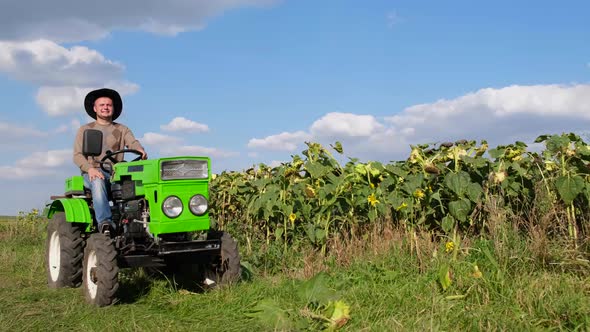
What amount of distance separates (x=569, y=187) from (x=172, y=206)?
3.58 metres

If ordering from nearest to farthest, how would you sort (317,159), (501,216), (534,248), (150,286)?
(534,248) → (501,216) → (150,286) → (317,159)

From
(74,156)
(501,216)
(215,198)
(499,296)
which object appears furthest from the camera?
(215,198)

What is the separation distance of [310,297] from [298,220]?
306cm

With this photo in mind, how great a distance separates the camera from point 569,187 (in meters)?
5.36

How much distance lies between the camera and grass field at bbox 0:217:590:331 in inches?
163

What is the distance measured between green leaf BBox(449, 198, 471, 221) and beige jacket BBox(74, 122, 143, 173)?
138 inches

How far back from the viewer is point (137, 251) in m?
5.75

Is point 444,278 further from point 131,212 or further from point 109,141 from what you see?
point 109,141

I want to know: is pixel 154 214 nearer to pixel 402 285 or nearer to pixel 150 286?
pixel 150 286

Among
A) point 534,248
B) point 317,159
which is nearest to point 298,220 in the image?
point 317,159

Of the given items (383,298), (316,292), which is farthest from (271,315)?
(383,298)

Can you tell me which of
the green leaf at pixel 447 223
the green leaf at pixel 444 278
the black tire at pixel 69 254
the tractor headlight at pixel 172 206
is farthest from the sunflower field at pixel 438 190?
the black tire at pixel 69 254

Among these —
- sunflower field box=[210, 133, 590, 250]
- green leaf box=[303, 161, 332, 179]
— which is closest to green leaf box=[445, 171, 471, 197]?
sunflower field box=[210, 133, 590, 250]

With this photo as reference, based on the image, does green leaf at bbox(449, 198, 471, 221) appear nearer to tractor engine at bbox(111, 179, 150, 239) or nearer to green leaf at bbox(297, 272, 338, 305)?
green leaf at bbox(297, 272, 338, 305)
